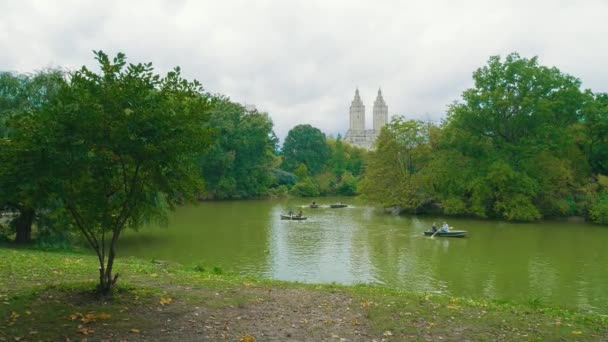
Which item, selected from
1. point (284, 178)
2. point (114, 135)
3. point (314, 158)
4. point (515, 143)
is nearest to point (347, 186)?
point (284, 178)

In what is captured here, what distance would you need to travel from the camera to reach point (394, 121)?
45156mm

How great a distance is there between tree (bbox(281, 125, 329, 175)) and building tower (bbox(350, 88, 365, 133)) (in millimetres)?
95315

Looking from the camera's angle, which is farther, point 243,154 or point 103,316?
point 243,154

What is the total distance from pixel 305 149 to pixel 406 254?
59824mm

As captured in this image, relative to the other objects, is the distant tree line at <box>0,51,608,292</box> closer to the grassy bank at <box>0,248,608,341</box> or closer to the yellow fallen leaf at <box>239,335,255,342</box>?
the grassy bank at <box>0,248,608,341</box>

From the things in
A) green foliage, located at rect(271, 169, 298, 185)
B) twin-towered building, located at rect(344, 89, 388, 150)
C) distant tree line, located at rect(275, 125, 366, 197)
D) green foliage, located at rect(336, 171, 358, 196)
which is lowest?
green foliage, located at rect(336, 171, 358, 196)

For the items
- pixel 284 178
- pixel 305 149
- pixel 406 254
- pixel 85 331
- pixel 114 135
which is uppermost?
pixel 305 149

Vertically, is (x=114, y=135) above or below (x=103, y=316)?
above

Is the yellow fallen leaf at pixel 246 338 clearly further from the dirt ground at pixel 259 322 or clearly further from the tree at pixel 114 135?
the tree at pixel 114 135

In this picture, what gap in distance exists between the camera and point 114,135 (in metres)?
7.84

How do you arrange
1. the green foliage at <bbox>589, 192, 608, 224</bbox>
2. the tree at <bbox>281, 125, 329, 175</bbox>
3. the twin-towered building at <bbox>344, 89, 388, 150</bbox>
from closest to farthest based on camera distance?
the green foliage at <bbox>589, 192, 608, 224</bbox>
the tree at <bbox>281, 125, 329, 175</bbox>
the twin-towered building at <bbox>344, 89, 388, 150</bbox>

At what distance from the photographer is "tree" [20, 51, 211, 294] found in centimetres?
770

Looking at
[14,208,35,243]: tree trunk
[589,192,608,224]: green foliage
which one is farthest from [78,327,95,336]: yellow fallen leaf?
[589,192,608,224]: green foliage

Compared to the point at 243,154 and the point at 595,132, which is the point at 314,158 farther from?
the point at 595,132
